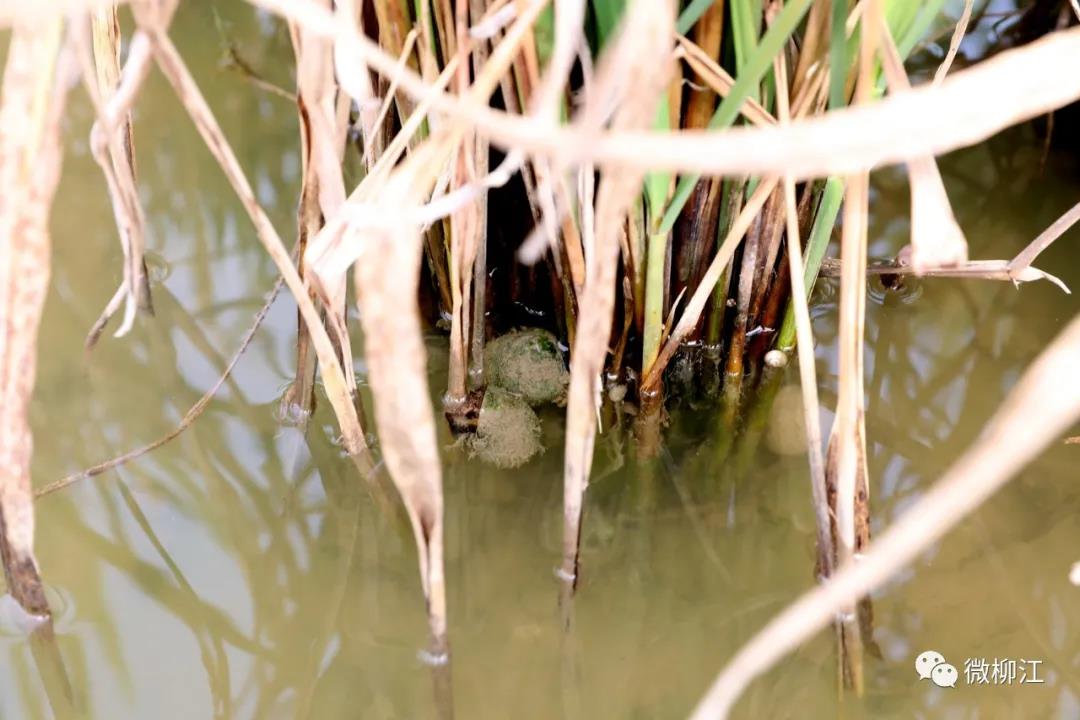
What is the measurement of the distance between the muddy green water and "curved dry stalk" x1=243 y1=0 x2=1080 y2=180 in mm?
581

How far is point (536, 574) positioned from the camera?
843 millimetres

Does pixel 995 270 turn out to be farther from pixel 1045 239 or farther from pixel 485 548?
pixel 485 548

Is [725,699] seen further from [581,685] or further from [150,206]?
[150,206]

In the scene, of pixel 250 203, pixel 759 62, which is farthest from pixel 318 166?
pixel 759 62

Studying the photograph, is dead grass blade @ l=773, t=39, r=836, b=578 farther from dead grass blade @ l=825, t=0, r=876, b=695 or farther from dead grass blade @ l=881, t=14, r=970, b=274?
dead grass blade @ l=881, t=14, r=970, b=274

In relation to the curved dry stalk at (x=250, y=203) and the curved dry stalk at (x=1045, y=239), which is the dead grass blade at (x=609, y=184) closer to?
the curved dry stalk at (x=250, y=203)

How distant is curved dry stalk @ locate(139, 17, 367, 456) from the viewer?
48cm

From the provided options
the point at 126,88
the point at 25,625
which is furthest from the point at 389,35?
the point at 25,625

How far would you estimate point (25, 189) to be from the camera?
476 mm

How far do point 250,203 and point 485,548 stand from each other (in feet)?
1.50

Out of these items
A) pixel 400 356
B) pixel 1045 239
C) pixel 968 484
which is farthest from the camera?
pixel 1045 239

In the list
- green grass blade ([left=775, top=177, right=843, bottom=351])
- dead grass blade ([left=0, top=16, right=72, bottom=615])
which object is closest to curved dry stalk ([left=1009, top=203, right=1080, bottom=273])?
green grass blade ([left=775, top=177, right=843, bottom=351])

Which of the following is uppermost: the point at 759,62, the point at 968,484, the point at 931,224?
the point at 759,62

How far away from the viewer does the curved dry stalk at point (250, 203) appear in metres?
0.48
